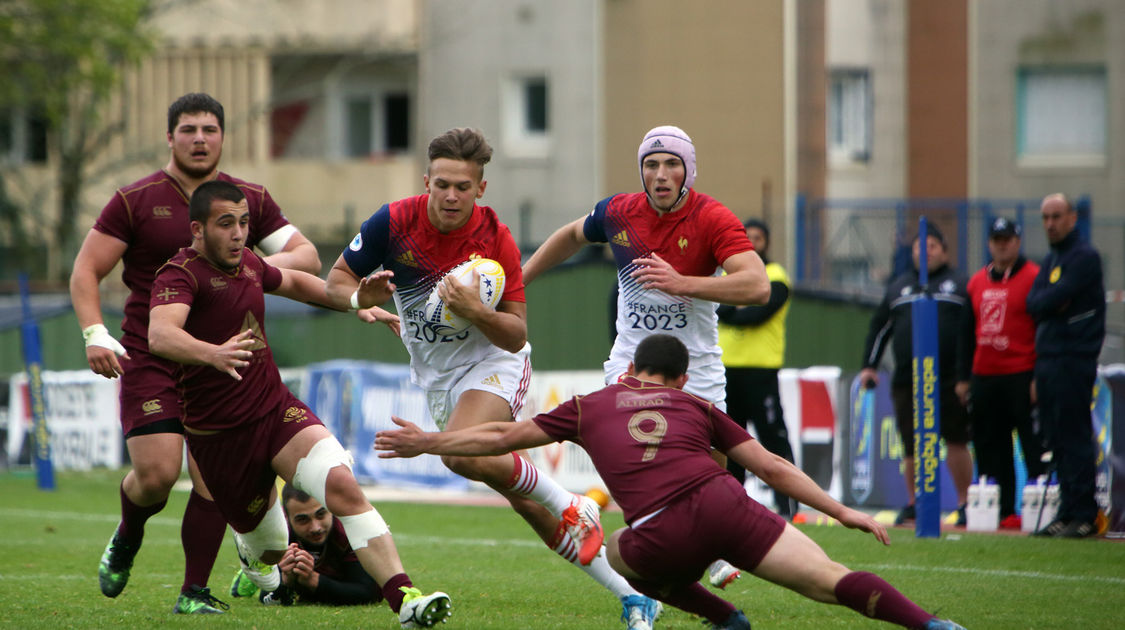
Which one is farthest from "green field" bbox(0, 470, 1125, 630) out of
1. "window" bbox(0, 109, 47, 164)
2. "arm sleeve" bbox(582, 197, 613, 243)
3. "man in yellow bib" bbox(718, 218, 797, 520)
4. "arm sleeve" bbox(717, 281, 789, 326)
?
"window" bbox(0, 109, 47, 164)

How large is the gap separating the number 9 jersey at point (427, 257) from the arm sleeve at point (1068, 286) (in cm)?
494

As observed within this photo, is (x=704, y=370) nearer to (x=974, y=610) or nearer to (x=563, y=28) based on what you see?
(x=974, y=610)

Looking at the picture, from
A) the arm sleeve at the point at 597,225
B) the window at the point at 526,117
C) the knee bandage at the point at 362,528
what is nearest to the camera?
the knee bandage at the point at 362,528

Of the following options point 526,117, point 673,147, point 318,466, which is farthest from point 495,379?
point 526,117

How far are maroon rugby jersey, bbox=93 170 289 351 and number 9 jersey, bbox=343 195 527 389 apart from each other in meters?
0.80

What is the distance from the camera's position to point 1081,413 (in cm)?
1001

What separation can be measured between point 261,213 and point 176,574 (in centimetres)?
270

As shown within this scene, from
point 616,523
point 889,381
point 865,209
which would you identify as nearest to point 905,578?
point 616,523

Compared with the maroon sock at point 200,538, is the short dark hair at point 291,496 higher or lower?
higher

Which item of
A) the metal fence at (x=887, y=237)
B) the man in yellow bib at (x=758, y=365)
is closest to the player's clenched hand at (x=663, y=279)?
the man in yellow bib at (x=758, y=365)

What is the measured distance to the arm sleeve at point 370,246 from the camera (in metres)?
6.78

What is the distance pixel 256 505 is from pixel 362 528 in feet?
2.26

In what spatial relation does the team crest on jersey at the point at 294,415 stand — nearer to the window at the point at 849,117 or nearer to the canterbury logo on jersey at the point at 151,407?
the canterbury logo on jersey at the point at 151,407

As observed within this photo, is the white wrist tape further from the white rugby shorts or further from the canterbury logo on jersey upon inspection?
the white rugby shorts
